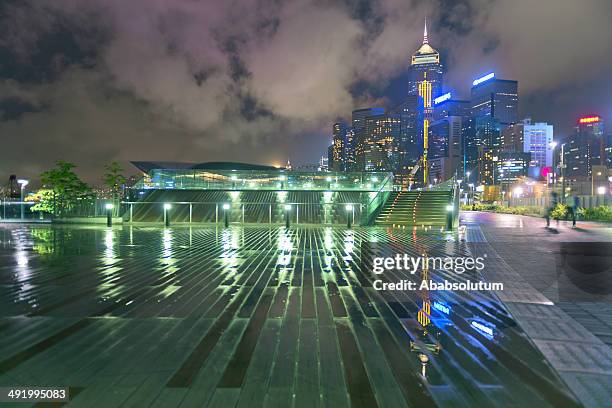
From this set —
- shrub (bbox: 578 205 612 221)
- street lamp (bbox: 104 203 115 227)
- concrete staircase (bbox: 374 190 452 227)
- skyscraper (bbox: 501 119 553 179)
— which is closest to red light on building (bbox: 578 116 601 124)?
skyscraper (bbox: 501 119 553 179)

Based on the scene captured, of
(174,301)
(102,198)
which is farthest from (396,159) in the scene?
(174,301)

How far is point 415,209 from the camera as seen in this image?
72.5ft

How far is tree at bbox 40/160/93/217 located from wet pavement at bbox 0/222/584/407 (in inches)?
679

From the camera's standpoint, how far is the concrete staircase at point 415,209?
20875 mm

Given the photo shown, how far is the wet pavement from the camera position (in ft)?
10.0

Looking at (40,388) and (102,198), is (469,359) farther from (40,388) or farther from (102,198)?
(102,198)

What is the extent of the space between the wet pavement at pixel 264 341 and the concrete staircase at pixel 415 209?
44.9 feet

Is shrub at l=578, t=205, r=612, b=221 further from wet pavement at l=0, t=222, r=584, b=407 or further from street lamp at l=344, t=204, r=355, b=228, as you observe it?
wet pavement at l=0, t=222, r=584, b=407

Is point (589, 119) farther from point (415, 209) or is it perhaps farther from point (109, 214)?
point (109, 214)

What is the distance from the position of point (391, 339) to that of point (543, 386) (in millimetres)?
1468

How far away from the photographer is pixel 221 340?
408 cm

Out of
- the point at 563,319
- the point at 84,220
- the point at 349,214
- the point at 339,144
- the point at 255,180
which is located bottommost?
the point at 563,319

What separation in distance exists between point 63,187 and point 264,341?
26361 millimetres

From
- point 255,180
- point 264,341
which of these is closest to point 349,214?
point 255,180
